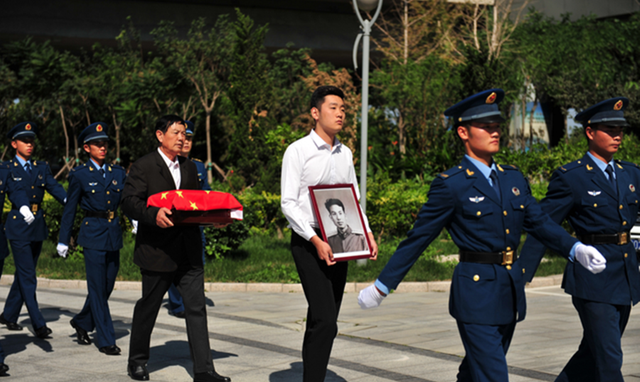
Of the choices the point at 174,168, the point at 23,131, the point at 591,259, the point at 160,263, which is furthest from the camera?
the point at 23,131

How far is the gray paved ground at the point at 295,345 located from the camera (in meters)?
6.34

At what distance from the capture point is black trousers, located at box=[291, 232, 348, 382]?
5.07m

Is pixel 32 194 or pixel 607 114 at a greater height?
pixel 607 114

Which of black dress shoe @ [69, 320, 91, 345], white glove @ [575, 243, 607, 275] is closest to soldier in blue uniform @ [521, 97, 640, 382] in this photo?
white glove @ [575, 243, 607, 275]

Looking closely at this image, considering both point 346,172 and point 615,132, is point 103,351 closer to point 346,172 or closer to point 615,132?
point 346,172

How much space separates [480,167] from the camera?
13.8 feet

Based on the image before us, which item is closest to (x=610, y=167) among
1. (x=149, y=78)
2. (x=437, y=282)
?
(x=437, y=282)

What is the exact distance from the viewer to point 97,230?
727cm

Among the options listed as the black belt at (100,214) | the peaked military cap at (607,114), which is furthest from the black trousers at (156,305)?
the peaked military cap at (607,114)

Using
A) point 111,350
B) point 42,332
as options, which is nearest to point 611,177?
point 111,350

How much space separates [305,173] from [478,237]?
1.56 m

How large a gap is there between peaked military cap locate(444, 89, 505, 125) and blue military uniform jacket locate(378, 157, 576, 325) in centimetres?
26

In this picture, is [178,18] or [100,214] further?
[178,18]

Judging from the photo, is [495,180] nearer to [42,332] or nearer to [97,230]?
[97,230]
